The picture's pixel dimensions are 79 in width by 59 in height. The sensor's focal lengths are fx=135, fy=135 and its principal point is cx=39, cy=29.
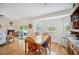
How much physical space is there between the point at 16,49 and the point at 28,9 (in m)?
0.64

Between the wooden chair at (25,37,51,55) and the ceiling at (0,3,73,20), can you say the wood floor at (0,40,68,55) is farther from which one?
the ceiling at (0,3,73,20)

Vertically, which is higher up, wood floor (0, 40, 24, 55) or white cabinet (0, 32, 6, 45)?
white cabinet (0, 32, 6, 45)

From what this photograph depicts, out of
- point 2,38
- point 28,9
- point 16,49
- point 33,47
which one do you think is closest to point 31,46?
point 33,47

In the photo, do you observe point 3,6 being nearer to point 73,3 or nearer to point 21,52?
point 21,52

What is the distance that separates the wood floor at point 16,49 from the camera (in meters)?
2.06

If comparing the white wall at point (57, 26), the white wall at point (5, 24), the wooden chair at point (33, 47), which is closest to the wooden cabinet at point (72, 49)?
the white wall at point (57, 26)

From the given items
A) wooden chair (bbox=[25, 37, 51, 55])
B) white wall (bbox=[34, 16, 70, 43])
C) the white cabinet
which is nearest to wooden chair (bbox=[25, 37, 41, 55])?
wooden chair (bbox=[25, 37, 51, 55])

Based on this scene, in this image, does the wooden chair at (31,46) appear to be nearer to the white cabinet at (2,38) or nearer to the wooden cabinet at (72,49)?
the white cabinet at (2,38)

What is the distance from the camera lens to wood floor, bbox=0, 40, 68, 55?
2.06 metres

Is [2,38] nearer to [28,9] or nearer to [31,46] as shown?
[31,46]

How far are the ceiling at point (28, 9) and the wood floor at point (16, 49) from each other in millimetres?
428

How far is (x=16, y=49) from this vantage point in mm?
2076

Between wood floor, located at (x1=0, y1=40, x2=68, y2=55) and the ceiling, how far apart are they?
43 cm
